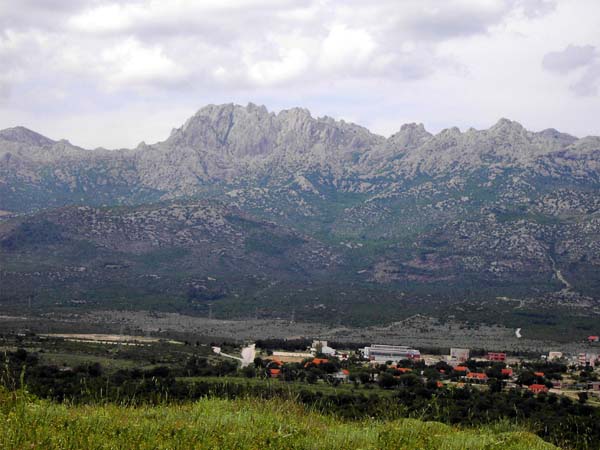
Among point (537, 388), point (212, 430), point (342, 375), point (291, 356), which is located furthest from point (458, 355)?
point (212, 430)

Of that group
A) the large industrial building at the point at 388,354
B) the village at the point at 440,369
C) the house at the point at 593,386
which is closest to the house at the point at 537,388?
the village at the point at 440,369

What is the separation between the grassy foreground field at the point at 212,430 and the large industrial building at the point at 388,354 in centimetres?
5927

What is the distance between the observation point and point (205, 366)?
5897 centimetres

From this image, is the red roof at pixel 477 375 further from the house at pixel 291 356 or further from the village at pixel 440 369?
the house at pixel 291 356

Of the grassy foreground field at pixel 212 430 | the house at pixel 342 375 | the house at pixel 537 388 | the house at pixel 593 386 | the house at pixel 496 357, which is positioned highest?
the grassy foreground field at pixel 212 430

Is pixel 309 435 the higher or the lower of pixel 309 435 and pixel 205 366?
the higher

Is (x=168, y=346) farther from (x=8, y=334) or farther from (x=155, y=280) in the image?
(x=155, y=280)

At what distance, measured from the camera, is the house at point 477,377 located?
58834 mm

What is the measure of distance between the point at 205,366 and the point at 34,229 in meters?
129

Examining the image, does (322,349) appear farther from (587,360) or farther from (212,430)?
(212,430)

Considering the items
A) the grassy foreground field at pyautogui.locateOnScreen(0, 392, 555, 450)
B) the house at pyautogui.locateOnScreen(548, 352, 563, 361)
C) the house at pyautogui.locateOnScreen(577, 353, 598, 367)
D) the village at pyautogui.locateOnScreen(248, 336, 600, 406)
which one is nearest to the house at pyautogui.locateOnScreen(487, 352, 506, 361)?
the village at pyautogui.locateOnScreen(248, 336, 600, 406)

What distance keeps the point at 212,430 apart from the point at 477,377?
49681 mm

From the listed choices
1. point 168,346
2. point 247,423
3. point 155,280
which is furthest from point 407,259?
point 247,423

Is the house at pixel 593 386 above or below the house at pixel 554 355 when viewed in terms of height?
above
